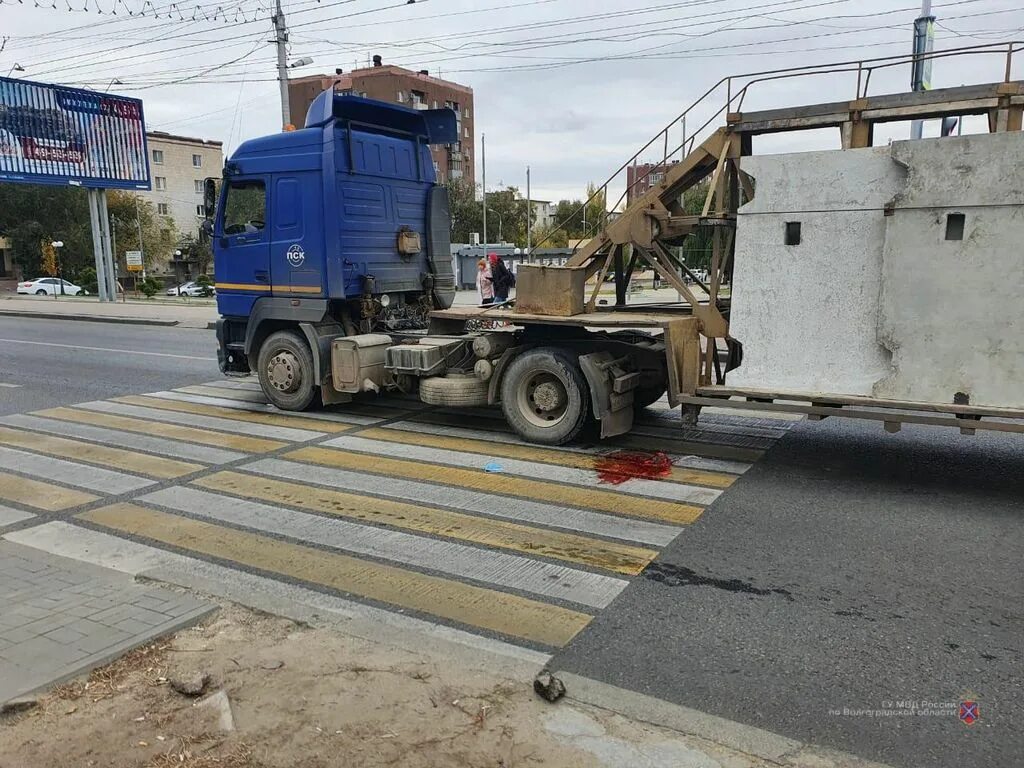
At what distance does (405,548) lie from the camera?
5.42 meters

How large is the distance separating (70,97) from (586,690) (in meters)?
32.4

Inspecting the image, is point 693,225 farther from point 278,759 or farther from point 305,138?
point 278,759

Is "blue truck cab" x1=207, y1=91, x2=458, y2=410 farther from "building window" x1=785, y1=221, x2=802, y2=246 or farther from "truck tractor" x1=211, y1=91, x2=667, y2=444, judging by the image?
"building window" x1=785, y1=221, x2=802, y2=246

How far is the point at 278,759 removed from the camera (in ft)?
10.2

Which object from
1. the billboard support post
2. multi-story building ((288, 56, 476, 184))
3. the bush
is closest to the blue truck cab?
the billboard support post

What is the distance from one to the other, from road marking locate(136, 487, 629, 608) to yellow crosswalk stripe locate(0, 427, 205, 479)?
2.42ft

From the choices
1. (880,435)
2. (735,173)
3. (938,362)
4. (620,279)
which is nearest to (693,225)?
(735,173)

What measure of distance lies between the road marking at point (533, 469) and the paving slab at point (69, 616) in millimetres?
3293

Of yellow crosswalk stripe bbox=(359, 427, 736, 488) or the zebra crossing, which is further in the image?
yellow crosswalk stripe bbox=(359, 427, 736, 488)

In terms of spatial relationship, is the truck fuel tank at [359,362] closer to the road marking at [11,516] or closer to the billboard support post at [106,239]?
the road marking at [11,516]

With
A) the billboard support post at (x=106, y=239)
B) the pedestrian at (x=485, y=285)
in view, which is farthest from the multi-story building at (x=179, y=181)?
the pedestrian at (x=485, y=285)

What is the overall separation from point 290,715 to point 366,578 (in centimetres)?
155

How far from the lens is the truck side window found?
9.60 m

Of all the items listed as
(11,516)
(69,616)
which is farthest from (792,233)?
(11,516)
